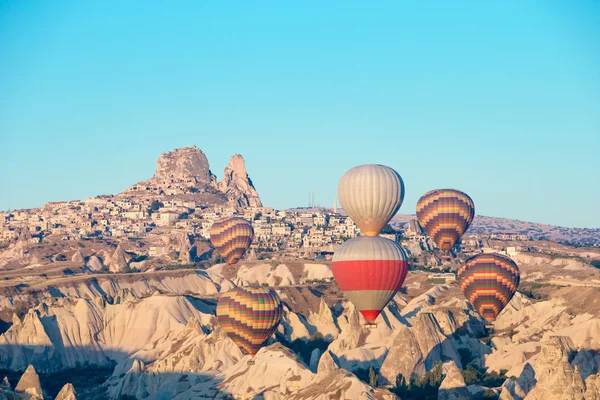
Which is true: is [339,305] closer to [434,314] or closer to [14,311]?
[434,314]

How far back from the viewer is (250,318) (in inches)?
3760

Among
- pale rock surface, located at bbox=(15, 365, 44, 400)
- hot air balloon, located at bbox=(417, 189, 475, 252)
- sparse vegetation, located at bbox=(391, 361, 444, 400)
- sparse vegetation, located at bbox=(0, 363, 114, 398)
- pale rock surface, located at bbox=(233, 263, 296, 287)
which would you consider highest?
hot air balloon, located at bbox=(417, 189, 475, 252)

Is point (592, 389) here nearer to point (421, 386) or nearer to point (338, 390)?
point (338, 390)

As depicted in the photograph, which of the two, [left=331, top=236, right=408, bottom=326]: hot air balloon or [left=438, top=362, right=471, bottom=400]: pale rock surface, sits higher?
[left=331, top=236, right=408, bottom=326]: hot air balloon

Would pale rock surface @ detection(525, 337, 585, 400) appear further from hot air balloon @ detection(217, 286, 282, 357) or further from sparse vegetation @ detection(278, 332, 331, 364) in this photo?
sparse vegetation @ detection(278, 332, 331, 364)

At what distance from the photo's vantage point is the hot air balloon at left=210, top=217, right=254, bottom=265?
459ft

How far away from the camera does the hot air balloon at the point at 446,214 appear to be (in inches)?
4412

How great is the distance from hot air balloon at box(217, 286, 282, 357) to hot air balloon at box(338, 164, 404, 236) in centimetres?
1006

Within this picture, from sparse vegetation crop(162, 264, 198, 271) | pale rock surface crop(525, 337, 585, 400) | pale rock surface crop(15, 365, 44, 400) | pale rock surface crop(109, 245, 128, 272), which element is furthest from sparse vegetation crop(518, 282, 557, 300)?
pale rock surface crop(525, 337, 585, 400)

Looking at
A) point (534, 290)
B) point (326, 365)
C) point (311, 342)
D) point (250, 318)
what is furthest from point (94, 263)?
point (326, 365)

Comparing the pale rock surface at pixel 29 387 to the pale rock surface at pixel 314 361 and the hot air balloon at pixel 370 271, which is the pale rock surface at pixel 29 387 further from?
the hot air balloon at pixel 370 271

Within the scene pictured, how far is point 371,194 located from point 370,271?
25.7 feet

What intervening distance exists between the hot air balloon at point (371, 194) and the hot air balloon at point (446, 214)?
18748 millimetres

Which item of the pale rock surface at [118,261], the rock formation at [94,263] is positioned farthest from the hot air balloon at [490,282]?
the rock formation at [94,263]
